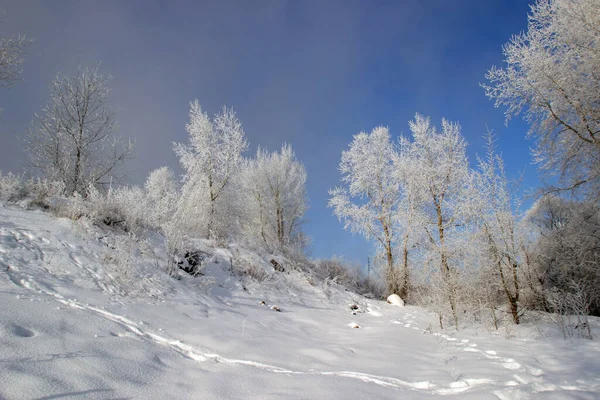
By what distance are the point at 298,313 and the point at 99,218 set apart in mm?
4834

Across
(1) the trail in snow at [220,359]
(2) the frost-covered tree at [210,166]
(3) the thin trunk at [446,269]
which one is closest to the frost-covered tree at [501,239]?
(3) the thin trunk at [446,269]

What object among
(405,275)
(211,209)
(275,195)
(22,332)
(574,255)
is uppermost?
(275,195)

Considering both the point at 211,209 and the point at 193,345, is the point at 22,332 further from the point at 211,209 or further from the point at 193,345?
the point at 211,209

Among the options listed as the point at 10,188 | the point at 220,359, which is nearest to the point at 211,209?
the point at 10,188

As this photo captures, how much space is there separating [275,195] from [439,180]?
41.3 feet

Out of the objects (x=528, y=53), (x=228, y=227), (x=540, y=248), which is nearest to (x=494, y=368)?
(x=528, y=53)

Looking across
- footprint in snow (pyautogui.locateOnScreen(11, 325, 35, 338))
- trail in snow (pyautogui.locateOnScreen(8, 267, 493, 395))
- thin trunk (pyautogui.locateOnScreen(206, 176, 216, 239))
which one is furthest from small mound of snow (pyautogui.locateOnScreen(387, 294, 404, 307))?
footprint in snow (pyautogui.locateOnScreen(11, 325, 35, 338))

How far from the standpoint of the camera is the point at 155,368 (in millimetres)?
2691

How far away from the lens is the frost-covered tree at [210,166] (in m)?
14.3

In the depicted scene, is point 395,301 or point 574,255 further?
point 395,301

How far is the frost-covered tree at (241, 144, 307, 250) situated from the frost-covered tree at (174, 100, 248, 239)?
→ 258 inches

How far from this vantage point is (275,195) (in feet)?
74.9

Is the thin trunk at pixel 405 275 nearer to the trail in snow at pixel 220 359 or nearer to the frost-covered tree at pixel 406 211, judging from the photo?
the frost-covered tree at pixel 406 211

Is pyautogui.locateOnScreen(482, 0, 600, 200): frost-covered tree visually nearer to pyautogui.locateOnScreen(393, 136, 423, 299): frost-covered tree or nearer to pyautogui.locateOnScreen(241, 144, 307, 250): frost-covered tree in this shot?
pyautogui.locateOnScreen(393, 136, 423, 299): frost-covered tree
